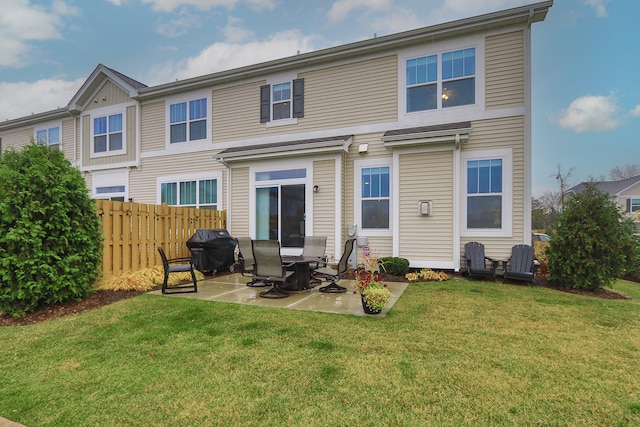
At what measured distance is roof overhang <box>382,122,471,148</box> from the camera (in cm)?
767

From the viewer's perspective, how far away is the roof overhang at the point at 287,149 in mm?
8609

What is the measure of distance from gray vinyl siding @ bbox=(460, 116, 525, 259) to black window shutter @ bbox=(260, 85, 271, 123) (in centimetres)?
621

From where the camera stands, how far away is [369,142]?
894cm

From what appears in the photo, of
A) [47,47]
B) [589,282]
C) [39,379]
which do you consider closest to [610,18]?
[589,282]

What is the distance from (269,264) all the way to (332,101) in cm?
594

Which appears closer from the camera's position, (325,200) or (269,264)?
(269,264)

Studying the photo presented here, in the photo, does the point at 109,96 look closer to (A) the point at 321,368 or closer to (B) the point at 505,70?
(B) the point at 505,70

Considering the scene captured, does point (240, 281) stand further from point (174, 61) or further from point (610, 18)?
point (610, 18)

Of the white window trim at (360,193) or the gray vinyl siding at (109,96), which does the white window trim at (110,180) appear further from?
the white window trim at (360,193)

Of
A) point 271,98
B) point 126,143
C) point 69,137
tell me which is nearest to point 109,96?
point 126,143

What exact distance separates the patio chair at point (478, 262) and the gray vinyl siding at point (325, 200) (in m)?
3.55

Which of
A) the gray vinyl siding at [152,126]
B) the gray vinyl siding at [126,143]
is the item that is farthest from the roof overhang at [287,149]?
the gray vinyl siding at [126,143]

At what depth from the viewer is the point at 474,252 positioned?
7.54 metres

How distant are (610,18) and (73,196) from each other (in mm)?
23613
